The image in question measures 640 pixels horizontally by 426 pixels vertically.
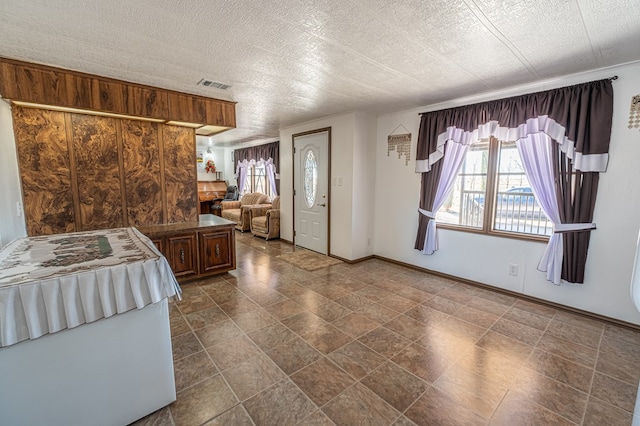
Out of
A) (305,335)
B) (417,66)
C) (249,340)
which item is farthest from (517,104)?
(249,340)

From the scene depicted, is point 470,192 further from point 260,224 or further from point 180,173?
point 260,224

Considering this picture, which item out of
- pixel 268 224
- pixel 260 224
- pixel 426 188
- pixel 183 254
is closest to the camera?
pixel 183 254

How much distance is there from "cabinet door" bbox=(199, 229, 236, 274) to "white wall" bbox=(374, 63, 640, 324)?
98.0 inches

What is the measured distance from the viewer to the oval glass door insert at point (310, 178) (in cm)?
505

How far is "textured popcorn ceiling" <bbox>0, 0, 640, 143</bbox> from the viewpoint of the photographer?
1695 mm

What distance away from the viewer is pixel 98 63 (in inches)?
96.3

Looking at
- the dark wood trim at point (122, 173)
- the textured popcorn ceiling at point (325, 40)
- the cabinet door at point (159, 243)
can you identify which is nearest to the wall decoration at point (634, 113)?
the textured popcorn ceiling at point (325, 40)

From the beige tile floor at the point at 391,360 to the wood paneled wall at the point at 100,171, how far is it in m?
1.35

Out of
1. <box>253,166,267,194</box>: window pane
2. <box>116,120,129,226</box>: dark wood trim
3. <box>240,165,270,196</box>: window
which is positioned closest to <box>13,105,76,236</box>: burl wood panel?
<box>116,120,129,226</box>: dark wood trim

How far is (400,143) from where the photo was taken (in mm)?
4266

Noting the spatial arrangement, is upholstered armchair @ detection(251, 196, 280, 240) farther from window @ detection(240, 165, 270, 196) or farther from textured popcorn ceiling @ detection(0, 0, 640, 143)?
textured popcorn ceiling @ detection(0, 0, 640, 143)

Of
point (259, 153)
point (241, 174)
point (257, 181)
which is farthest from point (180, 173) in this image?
point (241, 174)

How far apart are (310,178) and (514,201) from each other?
3.18m

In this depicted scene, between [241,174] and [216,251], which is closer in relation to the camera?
[216,251]
